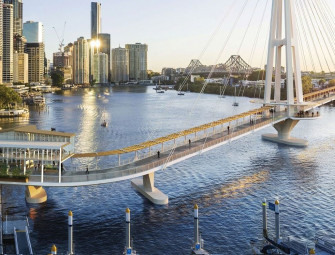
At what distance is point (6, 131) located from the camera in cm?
2736

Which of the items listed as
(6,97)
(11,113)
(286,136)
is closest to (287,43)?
(286,136)

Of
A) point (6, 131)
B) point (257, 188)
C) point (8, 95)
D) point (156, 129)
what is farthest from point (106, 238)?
point (8, 95)

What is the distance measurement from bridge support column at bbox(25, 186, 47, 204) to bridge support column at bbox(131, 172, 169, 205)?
5.95 metres

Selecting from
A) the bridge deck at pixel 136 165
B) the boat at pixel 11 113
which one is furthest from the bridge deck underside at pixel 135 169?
the boat at pixel 11 113

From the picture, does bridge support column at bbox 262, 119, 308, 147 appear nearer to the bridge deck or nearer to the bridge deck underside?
the bridge deck

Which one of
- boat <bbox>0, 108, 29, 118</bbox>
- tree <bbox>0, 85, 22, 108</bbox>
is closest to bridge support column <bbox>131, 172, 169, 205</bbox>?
boat <bbox>0, 108, 29, 118</bbox>

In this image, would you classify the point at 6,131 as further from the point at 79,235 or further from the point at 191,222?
the point at 191,222

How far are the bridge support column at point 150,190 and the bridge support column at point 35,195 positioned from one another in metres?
5.95

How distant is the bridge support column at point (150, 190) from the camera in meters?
28.6

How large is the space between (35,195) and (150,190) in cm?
694

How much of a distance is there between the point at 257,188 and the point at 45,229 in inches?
589

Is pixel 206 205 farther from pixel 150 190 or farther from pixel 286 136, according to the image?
pixel 286 136

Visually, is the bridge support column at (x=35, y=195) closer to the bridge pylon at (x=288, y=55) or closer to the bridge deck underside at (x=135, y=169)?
the bridge deck underside at (x=135, y=169)

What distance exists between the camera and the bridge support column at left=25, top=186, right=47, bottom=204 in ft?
93.6
